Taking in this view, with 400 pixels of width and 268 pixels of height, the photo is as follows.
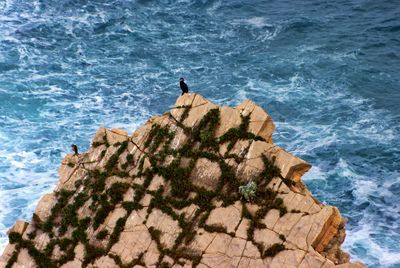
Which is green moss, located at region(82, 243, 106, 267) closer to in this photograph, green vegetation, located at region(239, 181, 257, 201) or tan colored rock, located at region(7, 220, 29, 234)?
tan colored rock, located at region(7, 220, 29, 234)

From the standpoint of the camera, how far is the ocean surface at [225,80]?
39469 mm

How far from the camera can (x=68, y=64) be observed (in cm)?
5500

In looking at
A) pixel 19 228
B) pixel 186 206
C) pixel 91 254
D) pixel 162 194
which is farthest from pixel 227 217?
pixel 19 228

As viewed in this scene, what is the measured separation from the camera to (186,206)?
22875 mm

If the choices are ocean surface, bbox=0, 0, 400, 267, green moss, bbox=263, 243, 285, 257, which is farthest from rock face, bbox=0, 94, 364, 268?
ocean surface, bbox=0, 0, 400, 267

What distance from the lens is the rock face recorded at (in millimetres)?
21172

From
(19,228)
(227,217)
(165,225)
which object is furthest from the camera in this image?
(19,228)

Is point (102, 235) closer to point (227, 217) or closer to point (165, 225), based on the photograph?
point (165, 225)

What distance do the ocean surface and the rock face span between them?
11.4 m

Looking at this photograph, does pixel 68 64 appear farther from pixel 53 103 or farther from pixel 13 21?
pixel 13 21

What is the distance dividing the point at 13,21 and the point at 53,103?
17.4m

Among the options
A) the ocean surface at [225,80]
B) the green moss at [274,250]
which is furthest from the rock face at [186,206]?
the ocean surface at [225,80]

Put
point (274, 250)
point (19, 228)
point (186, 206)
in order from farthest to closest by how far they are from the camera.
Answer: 1. point (19, 228)
2. point (186, 206)
3. point (274, 250)

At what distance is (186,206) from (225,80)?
1186 inches
